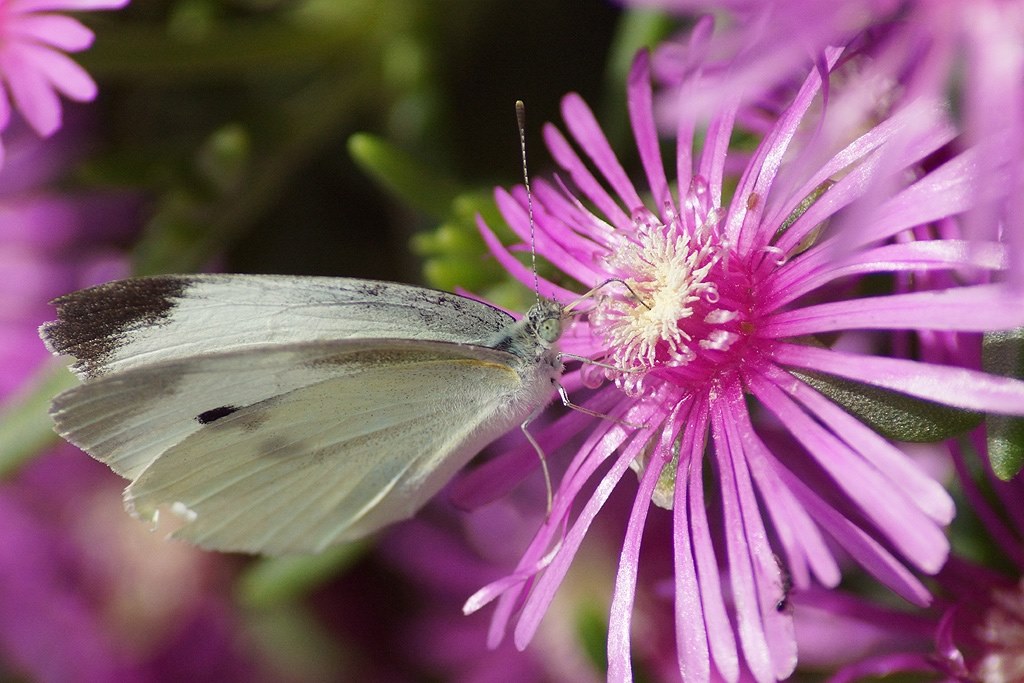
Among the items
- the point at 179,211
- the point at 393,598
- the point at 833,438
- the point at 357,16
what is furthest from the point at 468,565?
the point at 833,438

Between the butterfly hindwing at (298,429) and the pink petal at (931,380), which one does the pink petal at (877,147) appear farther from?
the butterfly hindwing at (298,429)

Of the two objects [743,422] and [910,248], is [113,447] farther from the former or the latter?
[910,248]

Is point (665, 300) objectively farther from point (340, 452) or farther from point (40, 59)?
point (40, 59)

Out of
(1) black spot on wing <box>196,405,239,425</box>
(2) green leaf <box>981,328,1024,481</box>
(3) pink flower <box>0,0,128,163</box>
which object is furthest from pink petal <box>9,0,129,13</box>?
(2) green leaf <box>981,328,1024,481</box>

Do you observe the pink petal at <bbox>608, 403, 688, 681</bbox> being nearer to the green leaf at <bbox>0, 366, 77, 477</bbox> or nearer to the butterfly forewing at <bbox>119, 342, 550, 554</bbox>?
the butterfly forewing at <bbox>119, 342, 550, 554</bbox>

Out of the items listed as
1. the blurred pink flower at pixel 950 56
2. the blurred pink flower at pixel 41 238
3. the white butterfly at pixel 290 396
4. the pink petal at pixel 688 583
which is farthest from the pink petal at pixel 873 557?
the blurred pink flower at pixel 41 238
